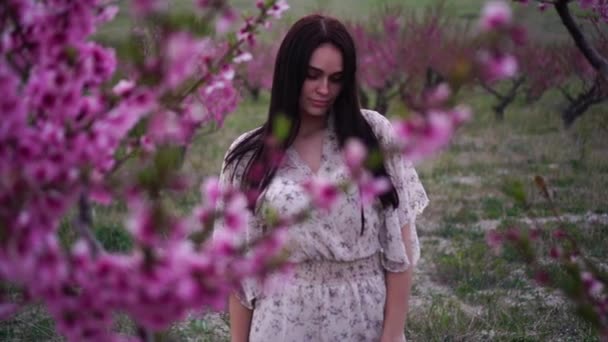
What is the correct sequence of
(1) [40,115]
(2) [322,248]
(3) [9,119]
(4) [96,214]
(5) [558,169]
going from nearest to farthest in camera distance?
(3) [9,119], (1) [40,115], (2) [322,248], (4) [96,214], (5) [558,169]

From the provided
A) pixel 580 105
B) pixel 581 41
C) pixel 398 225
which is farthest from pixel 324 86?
pixel 580 105

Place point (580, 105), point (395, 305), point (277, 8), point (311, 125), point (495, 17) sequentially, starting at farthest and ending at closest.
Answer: point (580, 105) → point (311, 125) → point (395, 305) → point (277, 8) → point (495, 17)

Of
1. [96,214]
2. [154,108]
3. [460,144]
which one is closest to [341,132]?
[154,108]

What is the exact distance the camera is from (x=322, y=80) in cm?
234

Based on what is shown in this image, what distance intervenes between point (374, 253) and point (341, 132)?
46 centimetres

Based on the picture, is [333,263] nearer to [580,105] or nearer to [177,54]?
[177,54]

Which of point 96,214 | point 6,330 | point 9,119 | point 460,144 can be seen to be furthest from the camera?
point 460,144

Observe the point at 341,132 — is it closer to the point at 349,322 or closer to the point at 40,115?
the point at 349,322

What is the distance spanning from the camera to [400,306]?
244 cm

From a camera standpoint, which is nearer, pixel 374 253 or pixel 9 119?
pixel 9 119

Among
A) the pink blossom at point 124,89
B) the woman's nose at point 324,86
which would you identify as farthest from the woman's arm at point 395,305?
the pink blossom at point 124,89

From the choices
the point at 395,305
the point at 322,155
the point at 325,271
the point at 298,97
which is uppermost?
the point at 298,97

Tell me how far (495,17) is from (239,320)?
6.43ft

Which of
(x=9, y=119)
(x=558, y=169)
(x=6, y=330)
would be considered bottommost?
(x=6, y=330)
